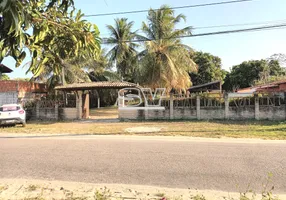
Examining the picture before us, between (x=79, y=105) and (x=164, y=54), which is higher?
(x=164, y=54)

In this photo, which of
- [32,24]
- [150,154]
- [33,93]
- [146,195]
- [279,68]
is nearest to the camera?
[32,24]

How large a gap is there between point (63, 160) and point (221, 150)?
14.8ft

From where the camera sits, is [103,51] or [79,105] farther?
[103,51]

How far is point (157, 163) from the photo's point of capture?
5566mm

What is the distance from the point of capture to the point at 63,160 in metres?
5.92

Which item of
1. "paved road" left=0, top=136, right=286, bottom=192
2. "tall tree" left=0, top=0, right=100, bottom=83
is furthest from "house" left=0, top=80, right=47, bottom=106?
"tall tree" left=0, top=0, right=100, bottom=83

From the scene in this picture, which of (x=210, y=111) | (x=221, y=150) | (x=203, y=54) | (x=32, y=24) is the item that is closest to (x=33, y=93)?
(x=210, y=111)

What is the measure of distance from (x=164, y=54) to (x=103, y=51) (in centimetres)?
885

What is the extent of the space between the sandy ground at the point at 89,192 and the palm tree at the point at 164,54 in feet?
49.2

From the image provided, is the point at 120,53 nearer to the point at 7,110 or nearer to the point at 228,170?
the point at 7,110

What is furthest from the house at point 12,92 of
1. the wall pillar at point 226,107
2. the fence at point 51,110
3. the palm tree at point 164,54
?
the wall pillar at point 226,107

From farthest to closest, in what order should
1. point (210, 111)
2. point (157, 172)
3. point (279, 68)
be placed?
1. point (279, 68)
2. point (210, 111)
3. point (157, 172)
